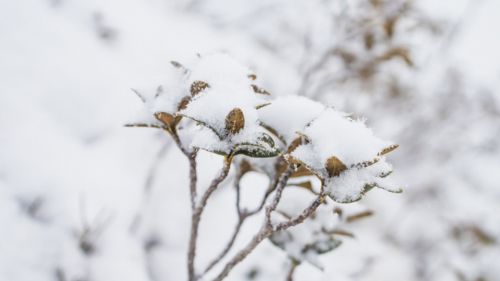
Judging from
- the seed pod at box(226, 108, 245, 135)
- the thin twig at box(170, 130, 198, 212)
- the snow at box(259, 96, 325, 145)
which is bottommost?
the seed pod at box(226, 108, 245, 135)

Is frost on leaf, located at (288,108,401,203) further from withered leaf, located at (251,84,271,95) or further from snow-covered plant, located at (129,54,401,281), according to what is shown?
withered leaf, located at (251,84,271,95)

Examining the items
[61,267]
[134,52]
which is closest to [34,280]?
[61,267]

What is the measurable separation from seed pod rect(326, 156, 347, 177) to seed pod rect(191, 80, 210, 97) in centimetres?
28

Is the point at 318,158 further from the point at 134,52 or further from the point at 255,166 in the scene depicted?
the point at 134,52

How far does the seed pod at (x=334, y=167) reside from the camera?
2.44ft

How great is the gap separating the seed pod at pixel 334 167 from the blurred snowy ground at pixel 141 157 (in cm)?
75

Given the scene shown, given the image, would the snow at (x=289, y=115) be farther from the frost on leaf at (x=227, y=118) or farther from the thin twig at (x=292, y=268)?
the thin twig at (x=292, y=268)

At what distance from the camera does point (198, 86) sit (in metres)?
0.84

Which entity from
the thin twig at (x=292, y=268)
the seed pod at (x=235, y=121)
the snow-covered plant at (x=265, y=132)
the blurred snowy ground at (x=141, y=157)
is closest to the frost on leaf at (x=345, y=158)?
the snow-covered plant at (x=265, y=132)

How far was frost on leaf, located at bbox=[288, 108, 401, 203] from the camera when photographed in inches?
29.5

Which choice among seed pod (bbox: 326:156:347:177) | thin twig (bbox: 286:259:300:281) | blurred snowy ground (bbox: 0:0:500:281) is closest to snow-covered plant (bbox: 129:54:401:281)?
seed pod (bbox: 326:156:347:177)

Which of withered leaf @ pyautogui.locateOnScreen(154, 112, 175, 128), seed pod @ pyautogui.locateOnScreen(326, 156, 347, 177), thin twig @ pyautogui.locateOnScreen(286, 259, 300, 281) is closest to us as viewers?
seed pod @ pyautogui.locateOnScreen(326, 156, 347, 177)

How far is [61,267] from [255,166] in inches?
30.8

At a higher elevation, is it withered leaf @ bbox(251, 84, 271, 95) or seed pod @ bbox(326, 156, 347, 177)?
withered leaf @ bbox(251, 84, 271, 95)
